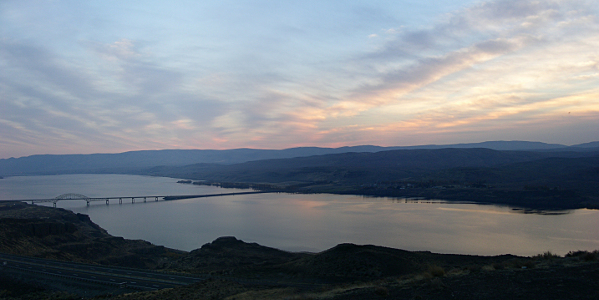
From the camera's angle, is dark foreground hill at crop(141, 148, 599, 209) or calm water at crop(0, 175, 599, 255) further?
dark foreground hill at crop(141, 148, 599, 209)

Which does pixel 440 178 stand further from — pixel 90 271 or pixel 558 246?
pixel 90 271

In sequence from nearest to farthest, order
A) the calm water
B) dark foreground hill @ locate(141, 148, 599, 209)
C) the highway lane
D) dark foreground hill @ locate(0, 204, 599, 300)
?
→ dark foreground hill @ locate(0, 204, 599, 300) < the highway lane < the calm water < dark foreground hill @ locate(141, 148, 599, 209)

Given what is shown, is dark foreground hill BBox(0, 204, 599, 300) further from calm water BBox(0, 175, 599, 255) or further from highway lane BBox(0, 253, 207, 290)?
calm water BBox(0, 175, 599, 255)

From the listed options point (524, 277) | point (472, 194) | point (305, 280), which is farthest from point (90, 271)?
point (472, 194)

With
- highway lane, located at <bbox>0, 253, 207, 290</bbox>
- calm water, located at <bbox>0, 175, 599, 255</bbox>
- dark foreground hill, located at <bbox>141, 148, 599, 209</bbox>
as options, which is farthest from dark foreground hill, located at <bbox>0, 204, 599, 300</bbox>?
dark foreground hill, located at <bbox>141, 148, 599, 209</bbox>

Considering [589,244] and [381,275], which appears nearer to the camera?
[381,275]
